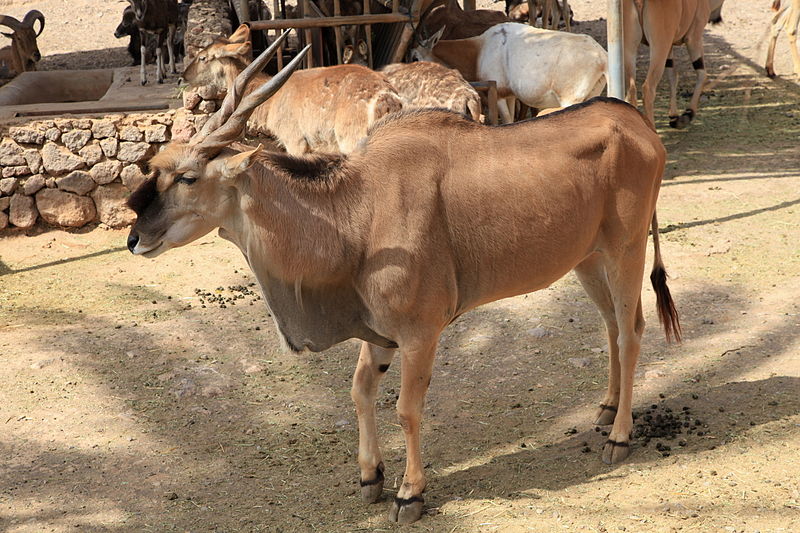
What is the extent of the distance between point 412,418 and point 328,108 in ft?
14.8

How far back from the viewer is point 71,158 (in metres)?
9.42

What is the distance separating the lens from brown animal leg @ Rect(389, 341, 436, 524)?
4051mm

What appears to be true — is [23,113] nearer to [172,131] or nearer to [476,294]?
[172,131]

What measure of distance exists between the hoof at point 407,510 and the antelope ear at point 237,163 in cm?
165

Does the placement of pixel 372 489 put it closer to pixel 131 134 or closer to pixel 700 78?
pixel 131 134

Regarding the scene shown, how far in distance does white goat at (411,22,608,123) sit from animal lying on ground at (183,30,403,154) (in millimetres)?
3054

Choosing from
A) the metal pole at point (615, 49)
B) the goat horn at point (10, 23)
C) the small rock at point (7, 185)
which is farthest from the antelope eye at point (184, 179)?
the goat horn at point (10, 23)

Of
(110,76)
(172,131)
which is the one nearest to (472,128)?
(172,131)

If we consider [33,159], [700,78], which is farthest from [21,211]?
[700,78]

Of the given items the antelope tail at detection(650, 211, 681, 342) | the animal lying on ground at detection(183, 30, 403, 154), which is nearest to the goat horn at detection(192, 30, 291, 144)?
the antelope tail at detection(650, 211, 681, 342)

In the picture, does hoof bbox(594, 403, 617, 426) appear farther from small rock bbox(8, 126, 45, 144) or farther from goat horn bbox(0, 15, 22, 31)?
goat horn bbox(0, 15, 22, 31)

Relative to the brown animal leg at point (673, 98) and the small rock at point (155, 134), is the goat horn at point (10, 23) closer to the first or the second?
the small rock at point (155, 134)

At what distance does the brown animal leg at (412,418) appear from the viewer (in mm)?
4051

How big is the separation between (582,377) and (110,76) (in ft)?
30.5
